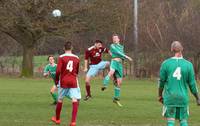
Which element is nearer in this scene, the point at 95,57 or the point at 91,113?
the point at 91,113

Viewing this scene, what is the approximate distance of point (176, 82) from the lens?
449 inches

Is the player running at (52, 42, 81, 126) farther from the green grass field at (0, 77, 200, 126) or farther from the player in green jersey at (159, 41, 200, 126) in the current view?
the player in green jersey at (159, 41, 200, 126)

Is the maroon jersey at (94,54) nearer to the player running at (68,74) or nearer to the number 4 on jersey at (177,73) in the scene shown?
the player running at (68,74)

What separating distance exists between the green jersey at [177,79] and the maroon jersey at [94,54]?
30.5ft

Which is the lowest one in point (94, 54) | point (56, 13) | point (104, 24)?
point (94, 54)

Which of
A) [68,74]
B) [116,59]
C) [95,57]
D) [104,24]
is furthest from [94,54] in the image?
[104,24]

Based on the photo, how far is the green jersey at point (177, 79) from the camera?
37.2 feet

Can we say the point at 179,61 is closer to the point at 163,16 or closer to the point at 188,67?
the point at 188,67

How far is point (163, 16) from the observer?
157ft

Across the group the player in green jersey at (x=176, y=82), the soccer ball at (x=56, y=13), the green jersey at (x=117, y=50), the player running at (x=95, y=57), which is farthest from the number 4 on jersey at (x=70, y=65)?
the soccer ball at (x=56, y=13)

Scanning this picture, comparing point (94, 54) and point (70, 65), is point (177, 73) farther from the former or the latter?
point (94, 54)

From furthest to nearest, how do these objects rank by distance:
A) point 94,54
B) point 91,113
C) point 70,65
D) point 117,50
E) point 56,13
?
1. point 56,13
2. point 94,54
3. point 117,50
4. point 91,113
5. point 70,65

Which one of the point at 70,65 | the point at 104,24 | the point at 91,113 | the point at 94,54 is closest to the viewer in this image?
the point at 70,65

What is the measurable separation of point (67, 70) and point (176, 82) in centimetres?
386
